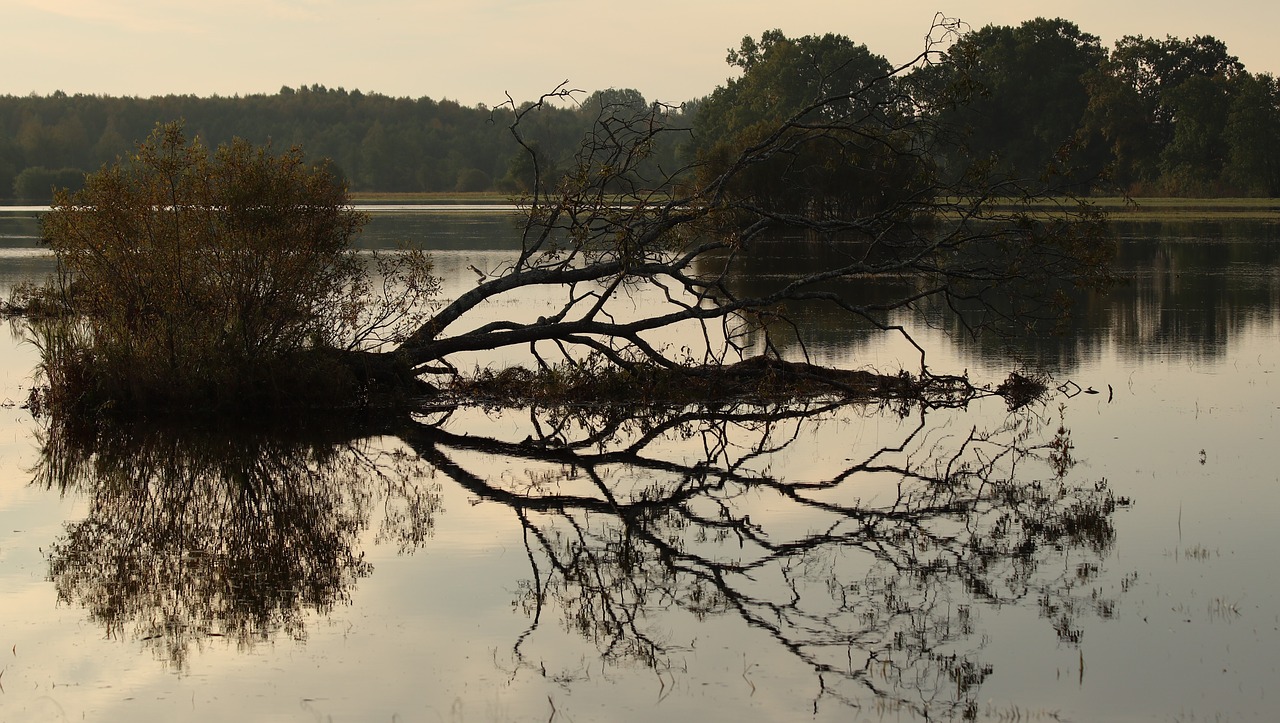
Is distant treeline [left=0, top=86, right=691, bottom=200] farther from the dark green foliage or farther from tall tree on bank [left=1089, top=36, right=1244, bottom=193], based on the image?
tall tree on bank [left=1089, top=36, right=1244, bottom=193]

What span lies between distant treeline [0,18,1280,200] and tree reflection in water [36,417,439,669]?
122 feet

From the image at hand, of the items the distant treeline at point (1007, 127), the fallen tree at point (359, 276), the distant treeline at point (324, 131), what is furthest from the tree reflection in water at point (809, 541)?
the distant treeline at point (324, 131)

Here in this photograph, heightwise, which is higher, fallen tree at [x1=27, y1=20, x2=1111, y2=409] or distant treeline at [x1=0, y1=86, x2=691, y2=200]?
distant treeline at [x1=0, y1=86, x2=691, y2=200]

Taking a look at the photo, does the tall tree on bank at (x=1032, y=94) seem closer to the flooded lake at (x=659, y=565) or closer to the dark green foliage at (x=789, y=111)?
the dark green foliage at (x=789, y=111)

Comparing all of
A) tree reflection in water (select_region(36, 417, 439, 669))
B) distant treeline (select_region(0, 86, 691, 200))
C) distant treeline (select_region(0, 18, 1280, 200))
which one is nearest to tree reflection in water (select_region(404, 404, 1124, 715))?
tree reflection in water (select_region(36, 417, 439, 669))

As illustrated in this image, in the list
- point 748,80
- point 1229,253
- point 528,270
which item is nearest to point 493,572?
point 528,270

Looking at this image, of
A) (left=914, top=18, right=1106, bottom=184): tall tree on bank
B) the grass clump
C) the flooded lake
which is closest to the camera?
the flooded lake

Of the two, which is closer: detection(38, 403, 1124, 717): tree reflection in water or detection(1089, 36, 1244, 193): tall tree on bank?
detection(38, 403, 1124, 717): tree reflection in water

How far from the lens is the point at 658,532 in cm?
1008

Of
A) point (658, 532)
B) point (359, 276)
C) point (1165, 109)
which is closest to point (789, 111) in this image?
point (1165, 109)

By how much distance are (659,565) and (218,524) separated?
139 inches

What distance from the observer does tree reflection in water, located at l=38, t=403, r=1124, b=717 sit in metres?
7.82

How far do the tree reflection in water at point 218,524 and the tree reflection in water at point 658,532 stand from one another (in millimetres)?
29

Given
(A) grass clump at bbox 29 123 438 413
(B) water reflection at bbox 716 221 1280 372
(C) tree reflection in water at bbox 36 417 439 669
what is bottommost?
(B) water reflection at bbox 716 221 1280 372
